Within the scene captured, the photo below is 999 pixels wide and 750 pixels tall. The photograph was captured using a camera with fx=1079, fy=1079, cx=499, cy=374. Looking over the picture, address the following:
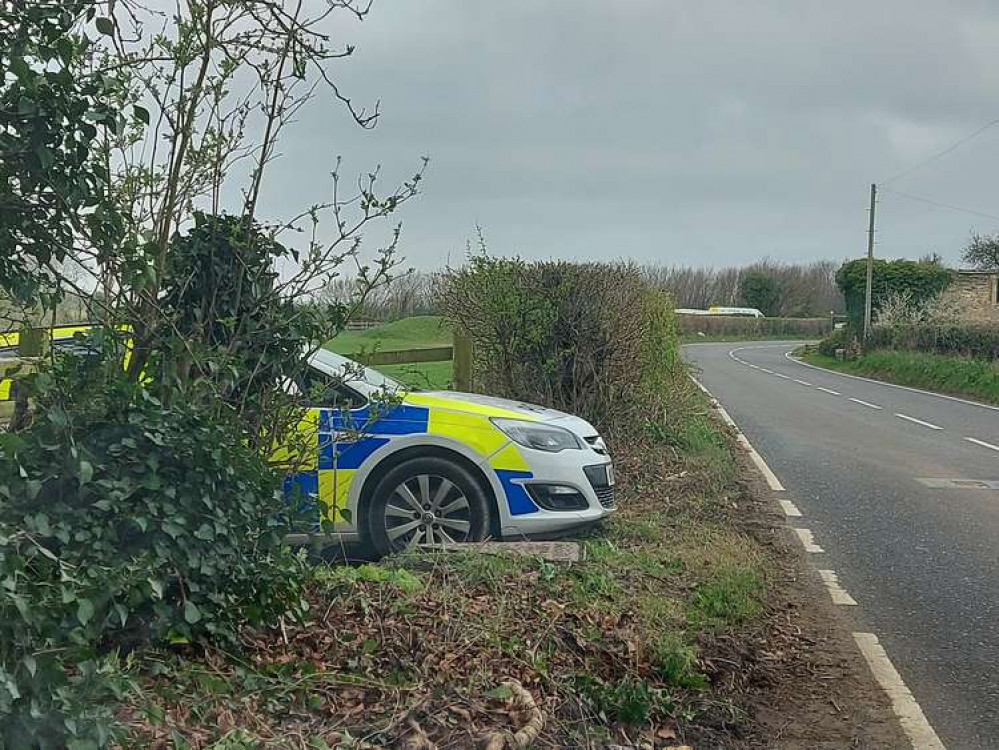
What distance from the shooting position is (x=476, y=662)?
4512 mm

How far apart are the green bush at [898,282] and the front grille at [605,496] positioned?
146 feet

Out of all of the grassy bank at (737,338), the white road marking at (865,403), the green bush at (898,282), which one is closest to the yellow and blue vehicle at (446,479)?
the white road marking at (865,403)

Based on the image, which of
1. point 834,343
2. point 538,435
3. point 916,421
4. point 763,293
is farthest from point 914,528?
point 763,293

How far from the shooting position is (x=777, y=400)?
2477 centimetres

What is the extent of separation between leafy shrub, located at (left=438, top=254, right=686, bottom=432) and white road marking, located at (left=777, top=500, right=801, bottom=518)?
1905 mm

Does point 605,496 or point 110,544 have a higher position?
point 110,544

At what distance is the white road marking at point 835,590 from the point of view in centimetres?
698

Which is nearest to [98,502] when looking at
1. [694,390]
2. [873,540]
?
[873,540]

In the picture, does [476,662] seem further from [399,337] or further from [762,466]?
[762,466]

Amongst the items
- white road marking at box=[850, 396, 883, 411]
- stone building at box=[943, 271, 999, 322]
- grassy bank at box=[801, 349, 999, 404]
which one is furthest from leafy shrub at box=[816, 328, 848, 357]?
white road marking at box=[850, 396, 883, 411]

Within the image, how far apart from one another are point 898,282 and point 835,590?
4548 cm

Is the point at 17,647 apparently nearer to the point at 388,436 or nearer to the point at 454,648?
the point at 454,648

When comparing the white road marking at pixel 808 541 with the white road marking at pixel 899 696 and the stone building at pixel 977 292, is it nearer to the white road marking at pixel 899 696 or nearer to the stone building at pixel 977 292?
the white road marking at pixel 899 696

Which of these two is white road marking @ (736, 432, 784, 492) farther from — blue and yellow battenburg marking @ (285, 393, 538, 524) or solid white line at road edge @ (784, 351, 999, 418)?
solid white line at road edge @ (784, 351, 999, 418)
